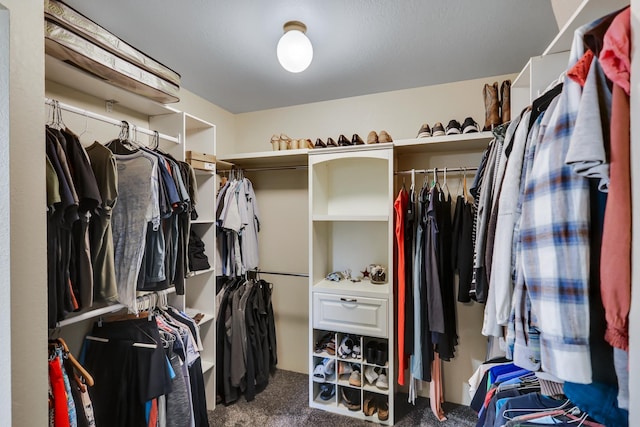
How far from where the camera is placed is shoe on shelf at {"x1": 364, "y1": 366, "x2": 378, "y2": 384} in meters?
2.14

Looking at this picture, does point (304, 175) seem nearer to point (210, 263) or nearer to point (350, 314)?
point (210, 263)

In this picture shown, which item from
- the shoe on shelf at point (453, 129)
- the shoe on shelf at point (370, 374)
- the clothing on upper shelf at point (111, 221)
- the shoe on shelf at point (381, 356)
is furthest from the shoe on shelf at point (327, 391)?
the shoe on shelf at point (453, 129)

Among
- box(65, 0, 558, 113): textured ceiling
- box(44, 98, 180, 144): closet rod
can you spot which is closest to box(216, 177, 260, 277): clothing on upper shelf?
box(44, 98, 180, 144): closet rod

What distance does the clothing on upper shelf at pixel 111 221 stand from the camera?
117 cm

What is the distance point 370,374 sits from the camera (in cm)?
217

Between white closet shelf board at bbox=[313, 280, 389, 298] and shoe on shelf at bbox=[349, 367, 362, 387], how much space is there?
589mm

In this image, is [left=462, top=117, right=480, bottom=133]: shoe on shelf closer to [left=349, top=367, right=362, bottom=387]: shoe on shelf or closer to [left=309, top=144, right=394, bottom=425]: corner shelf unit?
[left=309, top=144, right=394, bottom=425]: corner shelf unit

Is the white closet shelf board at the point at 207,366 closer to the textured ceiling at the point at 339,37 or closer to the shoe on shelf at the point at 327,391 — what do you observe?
the shoe on shelf at the point at 327,391

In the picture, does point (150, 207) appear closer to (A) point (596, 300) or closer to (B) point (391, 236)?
(B) point (391, 236)

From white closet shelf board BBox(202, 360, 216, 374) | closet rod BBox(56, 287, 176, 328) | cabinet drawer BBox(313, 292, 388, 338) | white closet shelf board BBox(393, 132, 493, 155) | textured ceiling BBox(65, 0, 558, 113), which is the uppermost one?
textured ceiling BBox(65, 0, 558, 113)

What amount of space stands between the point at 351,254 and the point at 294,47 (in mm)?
1580

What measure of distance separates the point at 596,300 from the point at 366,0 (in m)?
1.43

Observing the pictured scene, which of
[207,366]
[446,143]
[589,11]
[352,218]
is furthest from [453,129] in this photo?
[207,366]

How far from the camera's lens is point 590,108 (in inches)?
24.4
